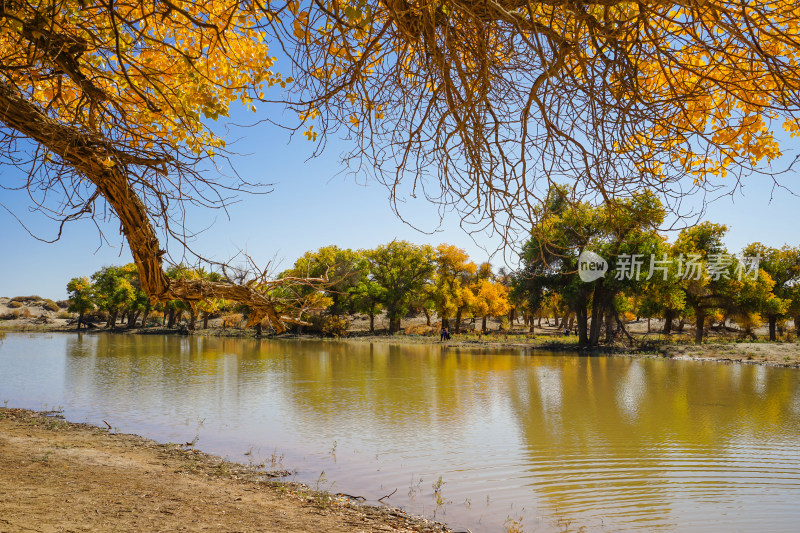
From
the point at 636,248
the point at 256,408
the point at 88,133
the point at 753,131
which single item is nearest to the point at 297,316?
the point at 88,133

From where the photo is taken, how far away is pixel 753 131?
3.94 m

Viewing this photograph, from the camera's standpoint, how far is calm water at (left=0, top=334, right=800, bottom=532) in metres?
6.61

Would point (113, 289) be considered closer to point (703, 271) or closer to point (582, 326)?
point (582, 326)

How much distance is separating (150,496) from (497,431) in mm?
6692

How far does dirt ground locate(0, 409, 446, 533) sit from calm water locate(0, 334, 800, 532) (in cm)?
83

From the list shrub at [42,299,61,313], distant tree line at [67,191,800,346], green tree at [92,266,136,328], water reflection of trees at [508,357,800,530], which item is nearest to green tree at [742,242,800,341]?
distant tree line at [67,191,800,346]

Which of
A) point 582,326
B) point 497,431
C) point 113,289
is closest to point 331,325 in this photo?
point 582,326

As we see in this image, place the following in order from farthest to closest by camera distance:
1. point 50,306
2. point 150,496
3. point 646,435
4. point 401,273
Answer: point 50,306 < point 401,273 < point 646,435 < point 150,496

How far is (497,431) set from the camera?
10.5 m

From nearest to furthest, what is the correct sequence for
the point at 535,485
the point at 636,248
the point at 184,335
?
the point at 535,485 < the point at 636,248 < the point at 184,335

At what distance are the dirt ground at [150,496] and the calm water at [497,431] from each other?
0.83 m

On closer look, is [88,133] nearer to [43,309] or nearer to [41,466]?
[41,466]

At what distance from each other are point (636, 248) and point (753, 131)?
93.3 ft

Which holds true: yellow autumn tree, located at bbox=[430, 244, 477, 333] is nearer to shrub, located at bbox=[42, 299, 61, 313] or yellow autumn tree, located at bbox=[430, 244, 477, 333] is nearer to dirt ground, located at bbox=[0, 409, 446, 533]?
dirt ground, located at bbox=[0, 409, 446, 533]
